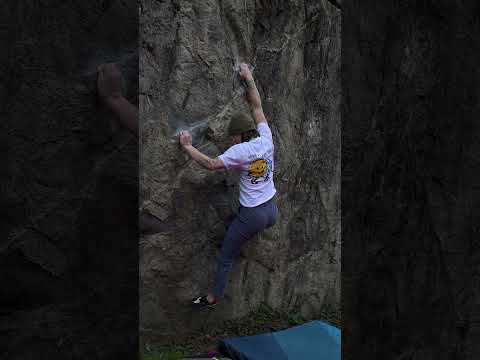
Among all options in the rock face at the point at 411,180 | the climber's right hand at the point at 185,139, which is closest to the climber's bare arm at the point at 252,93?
the climber's right hand at the point at 185,139

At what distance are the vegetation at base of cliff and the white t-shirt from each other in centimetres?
116

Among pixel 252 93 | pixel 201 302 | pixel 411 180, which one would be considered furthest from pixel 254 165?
pixel 411 180

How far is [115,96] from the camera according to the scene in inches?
56.3

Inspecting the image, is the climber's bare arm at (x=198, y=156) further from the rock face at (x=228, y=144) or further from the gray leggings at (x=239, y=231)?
the gray leggings at (x=239, y=231)

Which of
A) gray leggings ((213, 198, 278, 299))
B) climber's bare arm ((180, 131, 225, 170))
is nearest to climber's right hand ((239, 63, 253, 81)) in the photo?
climber's bare arm ((180, 131, 225, 170))

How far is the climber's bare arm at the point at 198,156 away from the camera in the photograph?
3.97 meters

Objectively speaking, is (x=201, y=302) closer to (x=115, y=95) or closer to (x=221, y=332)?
(x=221, y=332)

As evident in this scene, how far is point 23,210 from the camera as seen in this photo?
4.40ft

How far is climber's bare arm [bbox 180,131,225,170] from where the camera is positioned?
156 inches

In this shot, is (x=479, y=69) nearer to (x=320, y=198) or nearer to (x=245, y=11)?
(x=245, y=11)

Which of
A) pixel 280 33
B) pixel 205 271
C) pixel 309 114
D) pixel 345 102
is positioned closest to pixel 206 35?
pixel 280 33

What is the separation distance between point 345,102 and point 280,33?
11.6 ft

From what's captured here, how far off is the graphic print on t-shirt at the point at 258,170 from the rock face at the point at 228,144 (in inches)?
19.1

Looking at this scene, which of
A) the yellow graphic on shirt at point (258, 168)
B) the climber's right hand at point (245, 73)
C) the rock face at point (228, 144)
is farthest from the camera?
the climber's right hand at point (245, 73)
